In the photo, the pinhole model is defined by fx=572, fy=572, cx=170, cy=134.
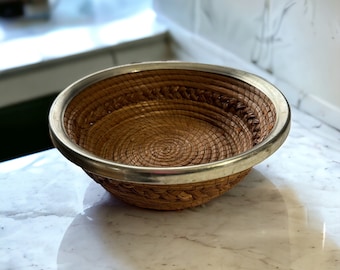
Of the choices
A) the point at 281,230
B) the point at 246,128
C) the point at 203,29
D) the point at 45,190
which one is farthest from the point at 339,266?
the point at 203,29

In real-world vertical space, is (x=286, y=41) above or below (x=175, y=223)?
above

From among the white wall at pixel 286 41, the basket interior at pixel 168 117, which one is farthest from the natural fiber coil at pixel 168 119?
the white wall at pixel 286 41

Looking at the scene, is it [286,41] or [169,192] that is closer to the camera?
[169,192]

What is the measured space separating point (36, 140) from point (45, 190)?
0.39 m

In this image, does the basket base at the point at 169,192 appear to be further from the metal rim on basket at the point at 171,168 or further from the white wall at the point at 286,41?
the white wall at the point at 286,41

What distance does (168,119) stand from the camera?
0.78m

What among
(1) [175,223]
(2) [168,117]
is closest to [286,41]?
(2) [168,117]

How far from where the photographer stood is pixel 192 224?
0.64 metres

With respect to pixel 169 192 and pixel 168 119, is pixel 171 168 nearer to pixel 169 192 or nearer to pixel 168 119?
pixel 169 192

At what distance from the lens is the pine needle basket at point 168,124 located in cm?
60

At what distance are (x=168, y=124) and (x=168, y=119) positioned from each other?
0.01m

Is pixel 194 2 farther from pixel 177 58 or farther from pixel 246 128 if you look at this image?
pixel 246 128

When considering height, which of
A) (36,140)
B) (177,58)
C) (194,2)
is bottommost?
(36,140)

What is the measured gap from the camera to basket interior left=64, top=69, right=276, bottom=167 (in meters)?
0.70
